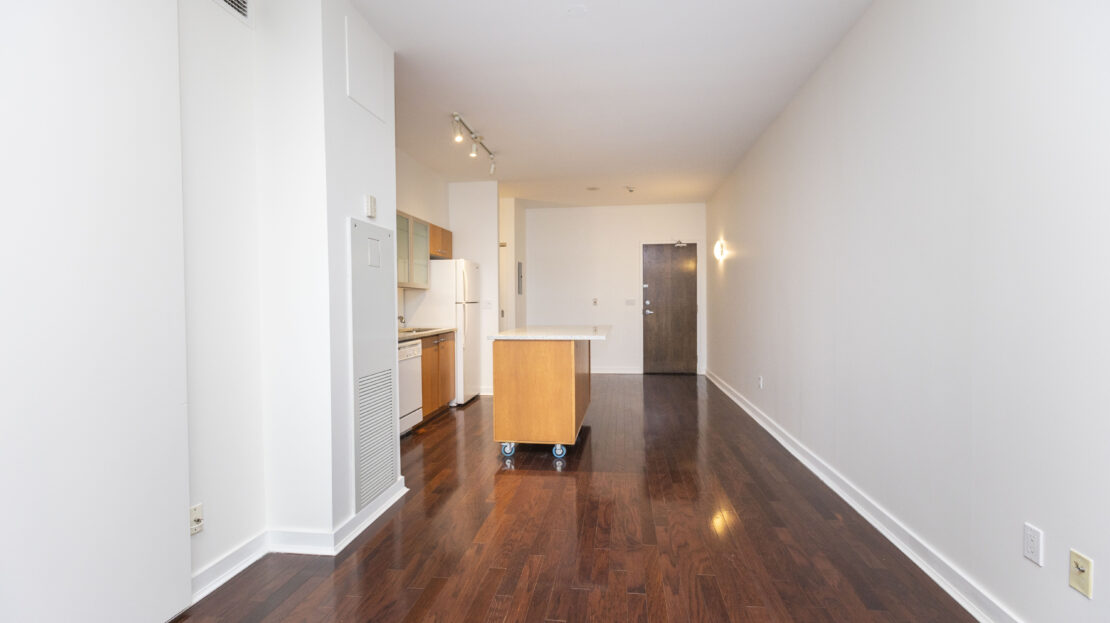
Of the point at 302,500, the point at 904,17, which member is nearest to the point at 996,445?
the point at 904,17

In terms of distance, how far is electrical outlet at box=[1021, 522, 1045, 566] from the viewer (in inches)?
63.9

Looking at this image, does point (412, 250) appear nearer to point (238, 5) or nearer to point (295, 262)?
point (295, 262)

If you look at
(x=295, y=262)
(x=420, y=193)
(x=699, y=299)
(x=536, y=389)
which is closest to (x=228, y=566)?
(x=295, y=262)

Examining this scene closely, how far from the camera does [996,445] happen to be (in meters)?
1.82

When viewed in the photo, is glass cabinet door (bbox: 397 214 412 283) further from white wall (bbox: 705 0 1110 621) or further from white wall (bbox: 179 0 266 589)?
white wall (bbox: 705 0 1110 621)

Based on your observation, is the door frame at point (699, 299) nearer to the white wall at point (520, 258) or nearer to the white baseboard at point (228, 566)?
the white wall at point (520, 258)

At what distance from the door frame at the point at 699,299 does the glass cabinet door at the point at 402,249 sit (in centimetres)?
431

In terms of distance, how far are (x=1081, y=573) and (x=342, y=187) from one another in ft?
10.2

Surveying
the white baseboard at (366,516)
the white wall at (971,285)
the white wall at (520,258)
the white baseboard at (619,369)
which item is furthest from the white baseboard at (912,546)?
the white wall at (520,258)

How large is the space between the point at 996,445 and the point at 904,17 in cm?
192

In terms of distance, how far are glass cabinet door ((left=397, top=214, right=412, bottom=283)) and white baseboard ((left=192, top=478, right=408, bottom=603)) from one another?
2635 millimetres

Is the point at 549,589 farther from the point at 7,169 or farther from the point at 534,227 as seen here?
the point at 534,227

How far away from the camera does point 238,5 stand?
2.32 meters

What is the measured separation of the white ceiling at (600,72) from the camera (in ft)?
9.05
